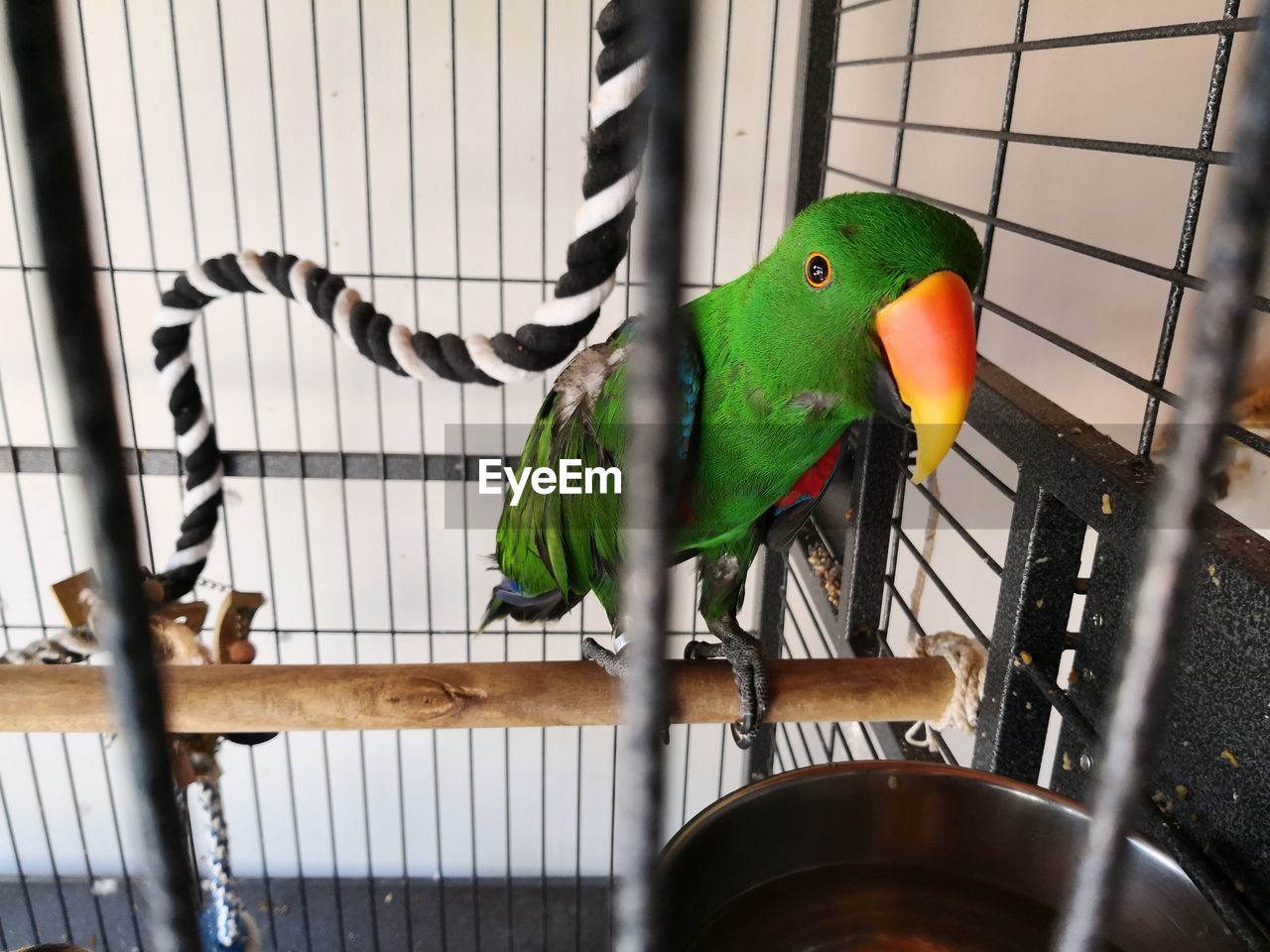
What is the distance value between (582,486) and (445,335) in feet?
1.21

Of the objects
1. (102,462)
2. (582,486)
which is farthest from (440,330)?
(102,462)

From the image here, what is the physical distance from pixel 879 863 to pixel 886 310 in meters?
0.38

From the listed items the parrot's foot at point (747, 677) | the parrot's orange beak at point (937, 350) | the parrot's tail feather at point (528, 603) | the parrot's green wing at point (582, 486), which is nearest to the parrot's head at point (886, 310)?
the parrot's orange beak at point (937, 350)

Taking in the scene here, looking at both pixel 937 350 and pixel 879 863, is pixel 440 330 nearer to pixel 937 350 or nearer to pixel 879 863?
pixel 937 350

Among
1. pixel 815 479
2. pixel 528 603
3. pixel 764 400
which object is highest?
pixel 764 400

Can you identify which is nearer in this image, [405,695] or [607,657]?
[405,695]

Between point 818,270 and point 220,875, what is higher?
point 818,270

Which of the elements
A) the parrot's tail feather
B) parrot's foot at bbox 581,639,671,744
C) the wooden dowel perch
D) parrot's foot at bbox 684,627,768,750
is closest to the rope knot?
the wooden dowel perch

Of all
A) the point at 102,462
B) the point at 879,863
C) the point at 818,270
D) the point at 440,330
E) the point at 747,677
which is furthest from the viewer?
the point at 440,330

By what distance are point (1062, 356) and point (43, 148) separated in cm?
117

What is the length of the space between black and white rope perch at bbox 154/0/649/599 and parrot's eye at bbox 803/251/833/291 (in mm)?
174

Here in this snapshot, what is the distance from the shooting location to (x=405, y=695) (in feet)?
2.31

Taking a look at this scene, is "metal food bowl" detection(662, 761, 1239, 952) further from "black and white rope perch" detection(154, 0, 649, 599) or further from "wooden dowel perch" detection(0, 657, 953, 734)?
"black and white rope perch" detection(154, 0, 649, 599)

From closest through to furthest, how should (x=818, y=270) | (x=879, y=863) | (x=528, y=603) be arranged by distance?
Result: (x=879, y=863)
(x=818, y=270)
(x=528, y=603)
